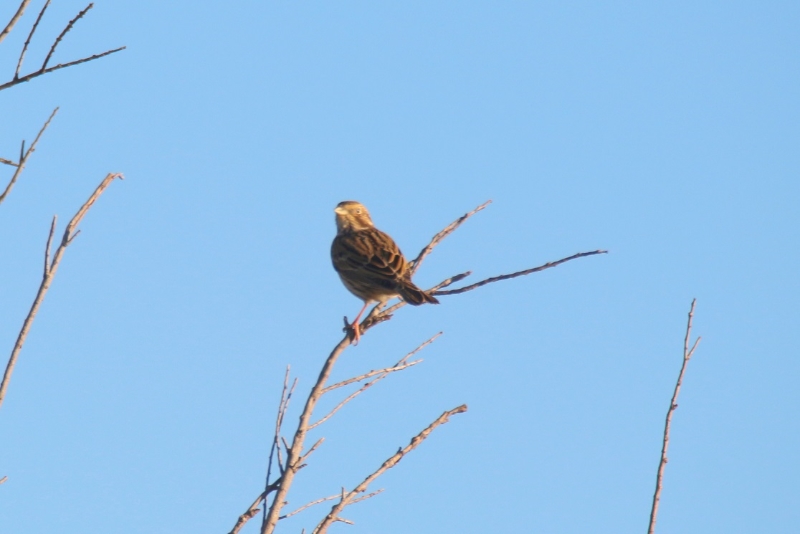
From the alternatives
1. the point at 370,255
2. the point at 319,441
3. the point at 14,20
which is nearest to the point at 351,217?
the point at 370,255

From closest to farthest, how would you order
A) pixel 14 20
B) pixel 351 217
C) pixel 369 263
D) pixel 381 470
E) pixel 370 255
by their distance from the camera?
1. pixel 14 20
2. pixel 381 470
3. pixel 369 263
4. pixel 370 255
5. pixel 351 217

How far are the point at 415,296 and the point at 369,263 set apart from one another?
1912 millimetres

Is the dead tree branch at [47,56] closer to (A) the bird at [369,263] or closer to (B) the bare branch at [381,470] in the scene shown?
(B) the bare branch at [381,470]

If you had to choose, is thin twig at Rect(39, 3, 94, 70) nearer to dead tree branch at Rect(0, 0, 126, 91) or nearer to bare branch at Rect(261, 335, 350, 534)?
dead tree branch at Rect(0, 0, 126, 91)

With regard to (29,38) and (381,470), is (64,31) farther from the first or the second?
(381,470)

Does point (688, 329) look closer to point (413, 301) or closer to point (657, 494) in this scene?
point (657, 494)

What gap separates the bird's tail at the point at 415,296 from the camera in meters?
7.84

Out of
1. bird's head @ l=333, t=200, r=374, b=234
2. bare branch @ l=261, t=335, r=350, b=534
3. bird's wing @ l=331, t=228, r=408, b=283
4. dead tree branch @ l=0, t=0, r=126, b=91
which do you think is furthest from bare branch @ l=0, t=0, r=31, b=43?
bird's head @ l=333, t=200, r=374, b=234

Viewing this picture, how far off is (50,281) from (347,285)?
650 cm

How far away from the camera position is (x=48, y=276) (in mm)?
3820

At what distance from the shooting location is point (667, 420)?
14.4 feet

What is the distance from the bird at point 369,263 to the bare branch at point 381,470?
9.49ft

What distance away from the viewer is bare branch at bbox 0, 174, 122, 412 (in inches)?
142

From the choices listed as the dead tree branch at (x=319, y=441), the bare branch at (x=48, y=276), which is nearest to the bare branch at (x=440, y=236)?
the dead tree branch at (x=319, y=441)
